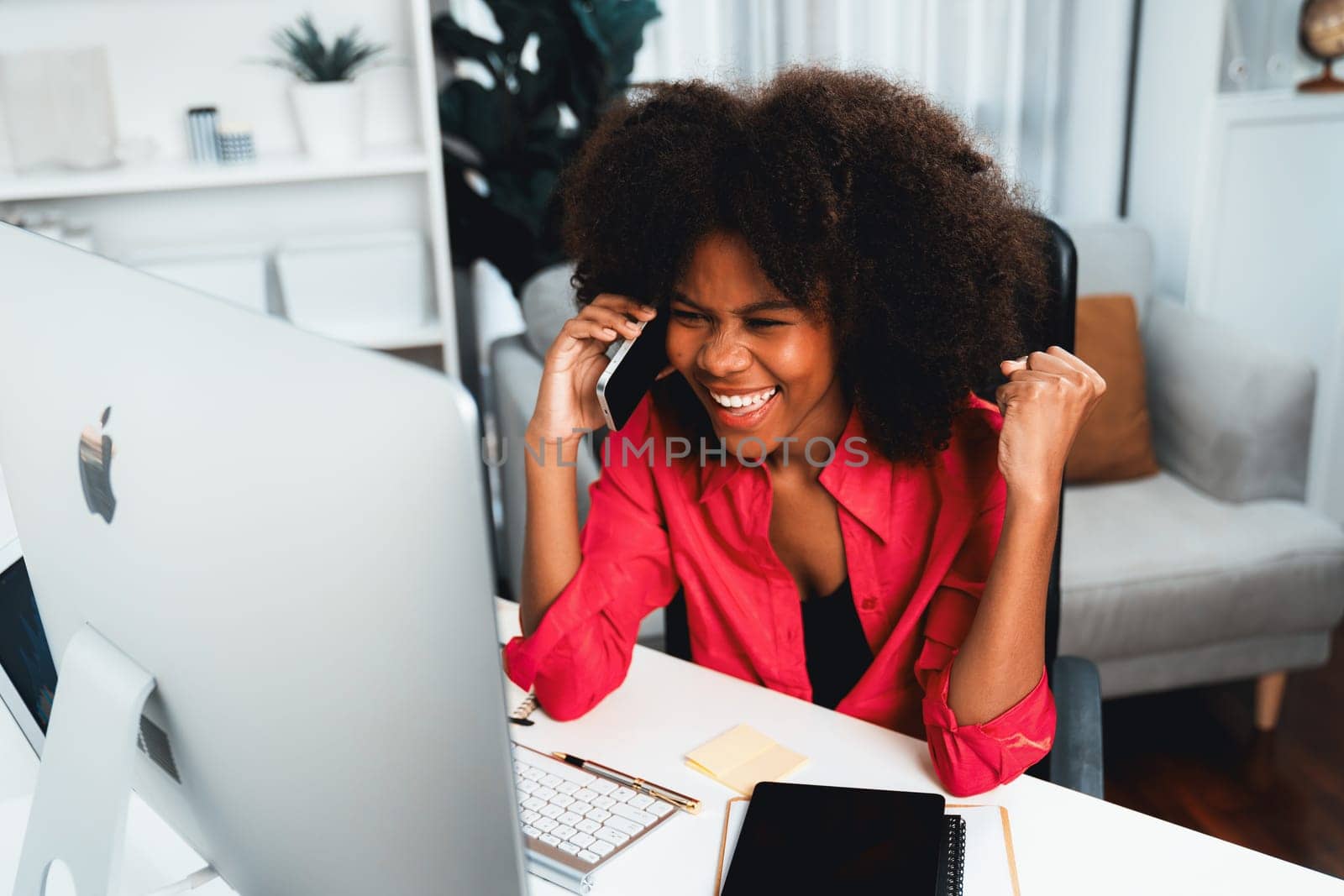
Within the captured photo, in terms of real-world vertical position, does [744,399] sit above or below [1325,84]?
below

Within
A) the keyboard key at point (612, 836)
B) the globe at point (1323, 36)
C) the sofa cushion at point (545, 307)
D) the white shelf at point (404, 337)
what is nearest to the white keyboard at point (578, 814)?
the keyboard key at point (612, 836)

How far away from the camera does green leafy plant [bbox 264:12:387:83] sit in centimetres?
232

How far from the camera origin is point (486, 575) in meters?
0.44

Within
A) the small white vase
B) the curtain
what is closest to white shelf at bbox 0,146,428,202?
the small white vase

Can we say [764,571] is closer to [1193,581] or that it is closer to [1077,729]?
[1077,729]

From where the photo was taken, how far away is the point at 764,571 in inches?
49.9

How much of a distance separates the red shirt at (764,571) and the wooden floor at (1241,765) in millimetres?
1076

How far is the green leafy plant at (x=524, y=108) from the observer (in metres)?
2.60

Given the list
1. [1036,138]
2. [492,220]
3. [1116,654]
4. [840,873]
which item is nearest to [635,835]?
[840,873]

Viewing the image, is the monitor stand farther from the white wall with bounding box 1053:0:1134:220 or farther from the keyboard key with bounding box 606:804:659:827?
the white wall with bounding box 1053:0:1134:220

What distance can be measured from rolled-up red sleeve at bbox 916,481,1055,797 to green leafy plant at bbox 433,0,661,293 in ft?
5.29

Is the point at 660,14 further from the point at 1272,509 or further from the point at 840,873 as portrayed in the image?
the point at 840,873

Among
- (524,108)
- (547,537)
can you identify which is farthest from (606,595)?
(524,108)

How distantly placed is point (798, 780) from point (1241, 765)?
1523 mm
